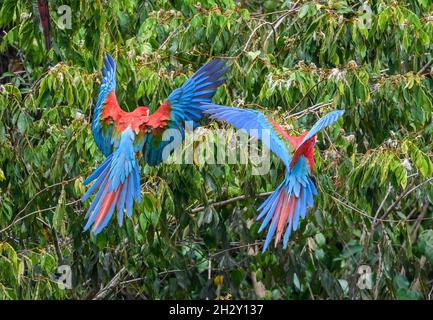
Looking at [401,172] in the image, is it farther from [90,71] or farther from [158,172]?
[90,71]

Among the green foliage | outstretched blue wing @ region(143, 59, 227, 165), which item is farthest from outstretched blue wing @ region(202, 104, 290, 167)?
the green foliage

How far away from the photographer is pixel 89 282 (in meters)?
9.29

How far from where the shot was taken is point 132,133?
6.10 metres

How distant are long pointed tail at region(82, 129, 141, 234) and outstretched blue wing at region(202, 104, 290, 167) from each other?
471 mm

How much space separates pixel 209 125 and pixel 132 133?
4.23 ft

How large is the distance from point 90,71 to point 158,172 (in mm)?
848

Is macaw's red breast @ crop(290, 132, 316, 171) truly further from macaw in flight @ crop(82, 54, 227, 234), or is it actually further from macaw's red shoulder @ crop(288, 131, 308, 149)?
macaw in flight @ crop(82, 54, 227, 234)

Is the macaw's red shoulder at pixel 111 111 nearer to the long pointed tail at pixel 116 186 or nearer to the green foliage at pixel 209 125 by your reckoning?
the long pointed tail at pixel 116 186

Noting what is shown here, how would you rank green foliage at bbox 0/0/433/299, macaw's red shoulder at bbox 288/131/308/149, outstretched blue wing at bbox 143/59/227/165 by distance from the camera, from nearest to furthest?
outstretched blue wing at bbox 143/59/227/165 → macaw's red shoulder at bbox 288/131/308/149 → green foliage at bbox 0/0/433/299

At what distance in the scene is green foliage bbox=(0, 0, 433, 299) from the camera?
7664 mm

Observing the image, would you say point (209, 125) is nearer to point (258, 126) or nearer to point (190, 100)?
point (258, 126)

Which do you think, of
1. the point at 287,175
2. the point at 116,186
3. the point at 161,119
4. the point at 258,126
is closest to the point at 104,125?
the point at 161,119

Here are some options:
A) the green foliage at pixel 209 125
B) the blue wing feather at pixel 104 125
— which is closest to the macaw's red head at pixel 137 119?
the blue wing feather at pixel 104 125
